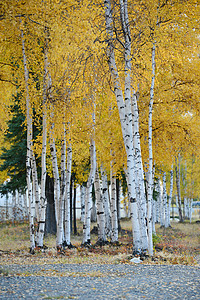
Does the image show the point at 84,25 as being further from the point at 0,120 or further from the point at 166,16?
the point at 0,120

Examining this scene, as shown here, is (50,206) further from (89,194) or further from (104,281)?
(104,281)

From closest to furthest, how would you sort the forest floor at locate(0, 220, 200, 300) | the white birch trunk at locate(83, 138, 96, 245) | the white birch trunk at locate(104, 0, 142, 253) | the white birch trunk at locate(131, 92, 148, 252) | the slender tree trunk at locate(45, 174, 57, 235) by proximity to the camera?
the forest floor at locate(0, 220, 200, 300) < the white birch trunk at locate(104, 0, 142, 253) < the white birch trunk at locate(131, 92, 148, 252) < the white birch trunk at locate(83, 138, 96, 245) < the slender tree trunk at locate(45, 174, 57, 235)

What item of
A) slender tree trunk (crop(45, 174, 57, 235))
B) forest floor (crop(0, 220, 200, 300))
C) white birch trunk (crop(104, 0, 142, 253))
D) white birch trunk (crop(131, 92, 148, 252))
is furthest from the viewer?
slender tree trunk (crop(45, 174, 57, 235))

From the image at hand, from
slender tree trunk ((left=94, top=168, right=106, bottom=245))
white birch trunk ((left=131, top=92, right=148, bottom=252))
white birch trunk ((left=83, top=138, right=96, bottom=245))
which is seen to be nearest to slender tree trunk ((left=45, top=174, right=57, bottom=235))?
slender tree trunk ((left=94, top=168, right=106, bottom=245))

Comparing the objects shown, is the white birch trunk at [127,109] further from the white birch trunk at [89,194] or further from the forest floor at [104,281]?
the white birch trunk at [89,194]

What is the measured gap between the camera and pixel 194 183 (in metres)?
29.8

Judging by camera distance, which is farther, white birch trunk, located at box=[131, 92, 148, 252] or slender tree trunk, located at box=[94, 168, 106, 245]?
slender tree trunk, located at box=[94, 168, 106, 245]

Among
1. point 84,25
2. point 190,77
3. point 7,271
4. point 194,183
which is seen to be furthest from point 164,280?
point 194,183

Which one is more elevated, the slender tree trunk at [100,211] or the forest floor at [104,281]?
the slender tree trunk at [100,211]

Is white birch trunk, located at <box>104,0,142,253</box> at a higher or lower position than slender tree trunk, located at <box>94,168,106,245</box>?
higher

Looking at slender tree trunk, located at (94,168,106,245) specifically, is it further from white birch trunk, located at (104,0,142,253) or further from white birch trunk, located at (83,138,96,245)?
white birch trunk, located at (104,0,142,253)

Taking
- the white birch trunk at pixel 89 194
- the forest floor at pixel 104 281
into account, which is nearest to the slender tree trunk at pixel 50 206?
the white birch trunk at pixel 89 194

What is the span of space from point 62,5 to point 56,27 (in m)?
0.54

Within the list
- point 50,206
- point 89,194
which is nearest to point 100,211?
point 89,194
